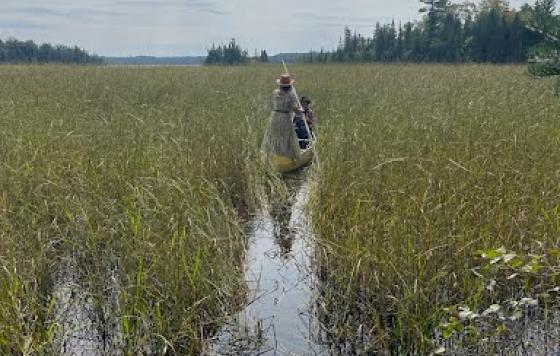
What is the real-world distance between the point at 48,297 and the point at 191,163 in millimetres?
2104

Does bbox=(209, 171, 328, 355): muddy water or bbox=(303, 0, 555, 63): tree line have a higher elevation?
bbox=(303, 0, 555, 63): tree line

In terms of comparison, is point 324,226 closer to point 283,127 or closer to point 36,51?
point 283,127

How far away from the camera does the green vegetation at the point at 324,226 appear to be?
2838 mm

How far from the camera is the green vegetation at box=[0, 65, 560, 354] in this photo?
2838mm

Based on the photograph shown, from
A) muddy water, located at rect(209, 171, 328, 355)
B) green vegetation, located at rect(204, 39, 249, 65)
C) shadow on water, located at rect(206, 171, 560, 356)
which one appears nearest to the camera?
shadow on water, located at rect(206, 171, 560, 356)

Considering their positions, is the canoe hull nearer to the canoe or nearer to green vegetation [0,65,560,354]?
the canoe

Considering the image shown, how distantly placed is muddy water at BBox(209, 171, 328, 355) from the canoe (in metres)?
1.57

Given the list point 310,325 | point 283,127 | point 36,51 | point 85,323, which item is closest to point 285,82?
point 283,127

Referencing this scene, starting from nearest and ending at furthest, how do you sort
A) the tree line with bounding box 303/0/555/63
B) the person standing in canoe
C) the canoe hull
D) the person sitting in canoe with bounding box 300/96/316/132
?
the canoe hull
the person standing in canoe
the person sitting in canoe with bounding box 300/96/316/132
the tree line with bounding box 303/0/555/63

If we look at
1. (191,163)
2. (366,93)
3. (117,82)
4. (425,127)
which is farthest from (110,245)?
(117,82)

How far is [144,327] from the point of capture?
280 centimetres

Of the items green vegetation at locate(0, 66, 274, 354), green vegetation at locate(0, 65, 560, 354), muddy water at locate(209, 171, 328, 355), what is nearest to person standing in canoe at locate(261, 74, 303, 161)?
green vegetation at locate(0, 66, 274, 354)

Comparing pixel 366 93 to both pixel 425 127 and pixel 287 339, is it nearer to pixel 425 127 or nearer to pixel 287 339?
pixel 425 127

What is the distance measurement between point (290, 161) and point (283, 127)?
1.68ft
